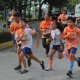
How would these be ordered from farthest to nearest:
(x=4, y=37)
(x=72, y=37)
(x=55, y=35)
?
1. (x=4, y=37)
2. (x=55, y=35)
3. (x=72, y=37)

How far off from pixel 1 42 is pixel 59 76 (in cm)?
815

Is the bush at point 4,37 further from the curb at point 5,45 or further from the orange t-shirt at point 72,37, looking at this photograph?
the orange t-shirt at point 72,37

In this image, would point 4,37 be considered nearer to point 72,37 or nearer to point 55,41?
point 55,41

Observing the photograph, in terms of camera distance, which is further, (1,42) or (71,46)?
(1,42)

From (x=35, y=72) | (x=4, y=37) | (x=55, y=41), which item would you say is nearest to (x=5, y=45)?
(x=4, y=37)

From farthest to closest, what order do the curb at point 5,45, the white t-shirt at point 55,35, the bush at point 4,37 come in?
the bush at point 4,37
the curb at point 5,45
the white t-shirt at point 55,35

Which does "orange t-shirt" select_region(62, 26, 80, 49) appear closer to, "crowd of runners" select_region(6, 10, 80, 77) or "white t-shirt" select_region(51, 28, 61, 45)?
"crowd of runners" select_region(6, 10, 80, 77)

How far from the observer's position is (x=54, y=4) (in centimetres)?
5716

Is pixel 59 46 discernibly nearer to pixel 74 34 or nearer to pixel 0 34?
pixel 74 34

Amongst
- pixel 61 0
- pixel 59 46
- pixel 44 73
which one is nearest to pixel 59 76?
pixel 44 73

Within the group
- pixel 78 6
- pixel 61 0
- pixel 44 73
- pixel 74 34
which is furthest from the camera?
pixel 61 0

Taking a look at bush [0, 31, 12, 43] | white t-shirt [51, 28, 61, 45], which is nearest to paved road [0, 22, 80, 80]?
white t-shirt [51, 28, 61, 45]

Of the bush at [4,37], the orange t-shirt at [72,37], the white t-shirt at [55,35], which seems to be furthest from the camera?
the bush at [4,37]

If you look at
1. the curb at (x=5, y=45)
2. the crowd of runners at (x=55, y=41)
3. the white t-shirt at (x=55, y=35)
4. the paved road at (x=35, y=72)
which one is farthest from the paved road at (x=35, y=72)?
the curb at (x=5, y=45)
